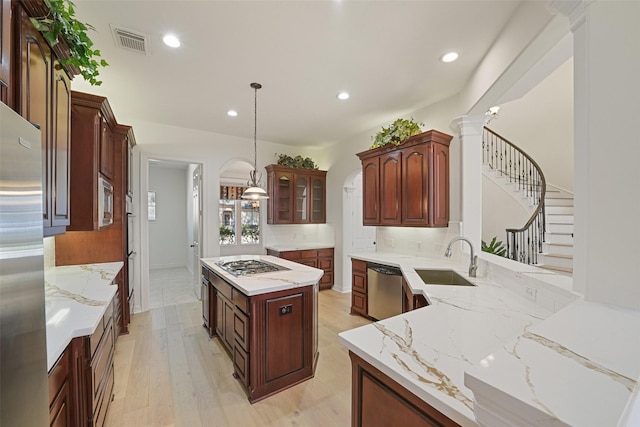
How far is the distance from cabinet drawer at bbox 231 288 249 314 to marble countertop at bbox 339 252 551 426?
110 centimetres

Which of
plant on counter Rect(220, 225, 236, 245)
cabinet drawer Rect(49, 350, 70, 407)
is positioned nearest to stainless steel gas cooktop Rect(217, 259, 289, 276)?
cabinet drawer Rect(49, 350, 70, 407)

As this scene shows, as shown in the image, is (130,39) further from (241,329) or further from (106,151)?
(241,329)

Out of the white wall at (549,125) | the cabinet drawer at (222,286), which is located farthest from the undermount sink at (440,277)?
the white wall at (549,125)

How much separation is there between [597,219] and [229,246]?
528 centimetres

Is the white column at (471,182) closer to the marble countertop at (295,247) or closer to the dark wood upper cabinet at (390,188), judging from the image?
the dark wood upper cabinet at (390,188)

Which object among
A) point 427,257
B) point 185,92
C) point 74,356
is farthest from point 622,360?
point 185,92

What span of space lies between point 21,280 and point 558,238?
558cm

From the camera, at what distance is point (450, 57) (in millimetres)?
2449

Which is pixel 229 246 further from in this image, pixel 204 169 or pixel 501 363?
pixel 501 363

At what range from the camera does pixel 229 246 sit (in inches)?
212

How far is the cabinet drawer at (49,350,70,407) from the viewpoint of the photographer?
1.13 metres

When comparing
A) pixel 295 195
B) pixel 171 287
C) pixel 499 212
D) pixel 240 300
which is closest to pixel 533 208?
pixel 499 212

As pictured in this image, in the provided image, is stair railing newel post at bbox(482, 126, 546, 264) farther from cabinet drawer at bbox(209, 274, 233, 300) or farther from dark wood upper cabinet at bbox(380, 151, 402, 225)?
cabinet drawer at bbox(209, 274, 233, 300)

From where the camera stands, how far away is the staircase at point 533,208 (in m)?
3.89
